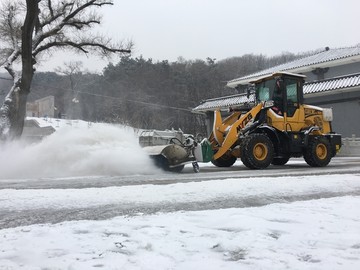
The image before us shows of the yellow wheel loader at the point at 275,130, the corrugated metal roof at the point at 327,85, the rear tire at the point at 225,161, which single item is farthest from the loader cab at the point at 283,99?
the corrugated metal roof at the point at 327,85

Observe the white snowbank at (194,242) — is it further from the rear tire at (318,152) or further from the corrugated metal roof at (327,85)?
the corrugated metal roof at (327,85)

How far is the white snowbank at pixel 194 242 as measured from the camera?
3604 mm

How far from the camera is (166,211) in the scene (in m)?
5.70

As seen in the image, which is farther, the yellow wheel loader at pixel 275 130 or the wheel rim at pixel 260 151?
the yellow wheel loader at pixel 275 130

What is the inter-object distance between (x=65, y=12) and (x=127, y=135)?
1565cm

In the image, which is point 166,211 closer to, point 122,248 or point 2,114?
point 122,248

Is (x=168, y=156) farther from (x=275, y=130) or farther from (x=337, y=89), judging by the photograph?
(x=337, y=89)

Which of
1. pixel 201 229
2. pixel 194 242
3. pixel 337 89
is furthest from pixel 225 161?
pixel 337 89

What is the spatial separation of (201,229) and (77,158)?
24.8 ft

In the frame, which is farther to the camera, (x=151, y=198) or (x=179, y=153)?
(x=179, y=153)

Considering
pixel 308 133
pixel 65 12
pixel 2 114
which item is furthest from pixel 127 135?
pixel 65 12

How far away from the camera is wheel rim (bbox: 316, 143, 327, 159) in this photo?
14078 mm

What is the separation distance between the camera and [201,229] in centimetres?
469

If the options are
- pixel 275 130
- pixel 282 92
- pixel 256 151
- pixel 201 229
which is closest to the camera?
pixel 201 229
